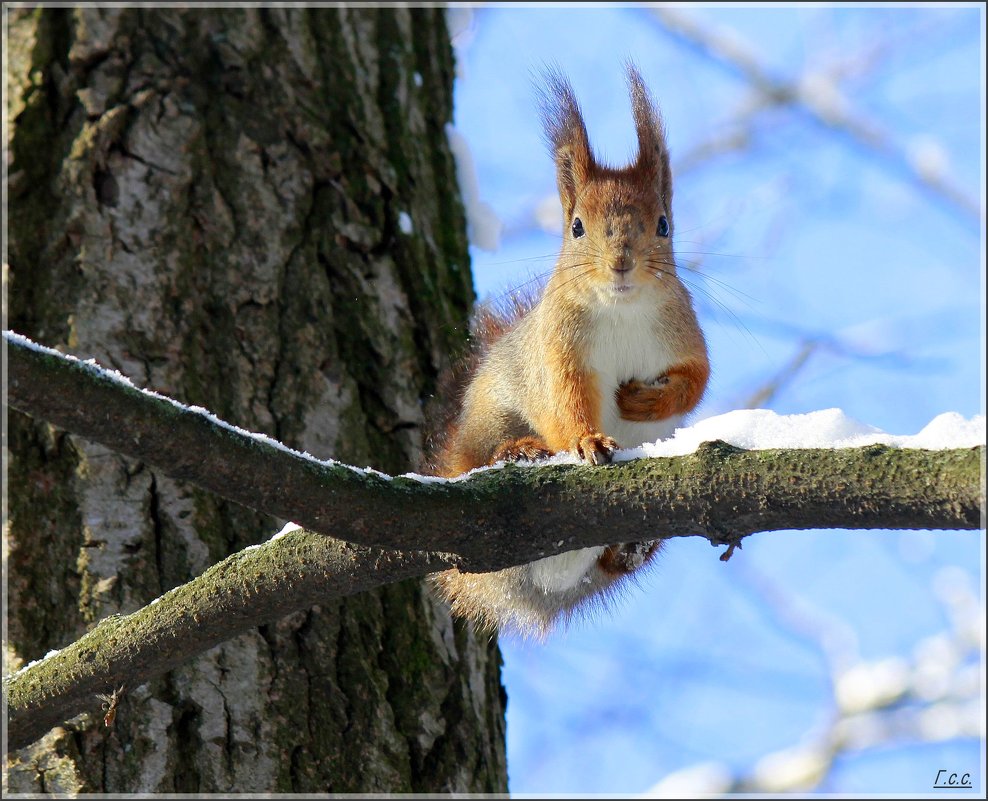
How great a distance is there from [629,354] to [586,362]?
0.08 meters

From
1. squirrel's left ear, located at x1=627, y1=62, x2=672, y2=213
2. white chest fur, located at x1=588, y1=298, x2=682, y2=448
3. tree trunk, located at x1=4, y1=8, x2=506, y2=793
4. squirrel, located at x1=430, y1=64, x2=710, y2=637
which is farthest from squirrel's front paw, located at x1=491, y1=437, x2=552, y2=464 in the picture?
squirrel's left ear, located at x1=627, y1=62, x2=672, y2=213

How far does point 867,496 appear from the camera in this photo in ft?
3.49

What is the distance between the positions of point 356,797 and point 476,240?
1.27 metres

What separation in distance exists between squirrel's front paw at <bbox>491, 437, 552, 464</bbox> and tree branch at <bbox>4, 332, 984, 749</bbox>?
560 millimetres

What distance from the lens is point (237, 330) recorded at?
2023mm

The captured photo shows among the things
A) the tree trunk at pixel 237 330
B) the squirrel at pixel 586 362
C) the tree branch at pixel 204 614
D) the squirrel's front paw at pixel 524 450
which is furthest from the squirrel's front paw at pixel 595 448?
the tree trunk at pixel 237 330

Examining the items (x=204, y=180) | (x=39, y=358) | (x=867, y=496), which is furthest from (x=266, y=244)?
(x=867, y=496)

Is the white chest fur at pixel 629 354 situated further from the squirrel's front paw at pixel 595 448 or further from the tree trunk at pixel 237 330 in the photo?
the tree trunk at pixel 237 330

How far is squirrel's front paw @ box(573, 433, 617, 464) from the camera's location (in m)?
1.55

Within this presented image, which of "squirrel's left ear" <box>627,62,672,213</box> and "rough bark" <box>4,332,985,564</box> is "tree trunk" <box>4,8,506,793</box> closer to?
"squirrel's left ear" <box>627,62,672,213</box>

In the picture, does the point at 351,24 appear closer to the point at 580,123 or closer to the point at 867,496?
the point at 580,123

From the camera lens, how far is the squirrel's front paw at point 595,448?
155cm

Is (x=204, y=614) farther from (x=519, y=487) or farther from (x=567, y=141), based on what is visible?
(x=567, y=141)

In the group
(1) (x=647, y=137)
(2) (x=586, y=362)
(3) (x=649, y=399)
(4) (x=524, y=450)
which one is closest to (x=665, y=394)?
(3) (x=649, y=399)
